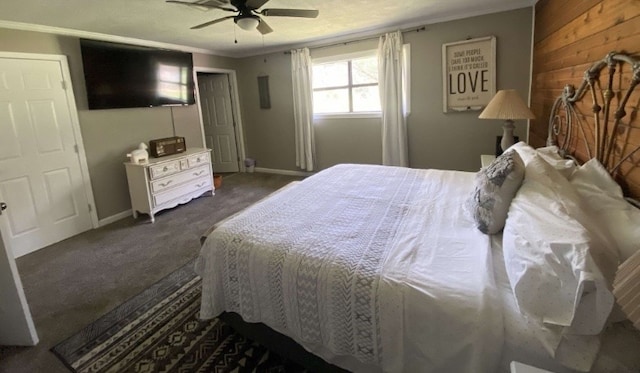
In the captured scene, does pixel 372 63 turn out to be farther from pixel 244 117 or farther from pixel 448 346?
pixel 448 346

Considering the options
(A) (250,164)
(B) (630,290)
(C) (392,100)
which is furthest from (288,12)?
(A) (250,164)

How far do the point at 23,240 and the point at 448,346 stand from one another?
4.13 m

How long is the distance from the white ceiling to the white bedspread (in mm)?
2296

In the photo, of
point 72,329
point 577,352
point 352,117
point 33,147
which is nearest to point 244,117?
point 352,117

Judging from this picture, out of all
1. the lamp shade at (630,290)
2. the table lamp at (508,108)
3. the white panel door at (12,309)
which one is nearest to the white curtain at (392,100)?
the table lamp at (508,108)

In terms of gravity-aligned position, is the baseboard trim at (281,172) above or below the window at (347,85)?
below

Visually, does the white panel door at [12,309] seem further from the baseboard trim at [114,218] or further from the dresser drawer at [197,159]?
the dresser drawer at [197,159]

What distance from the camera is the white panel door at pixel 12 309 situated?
6.05 feet

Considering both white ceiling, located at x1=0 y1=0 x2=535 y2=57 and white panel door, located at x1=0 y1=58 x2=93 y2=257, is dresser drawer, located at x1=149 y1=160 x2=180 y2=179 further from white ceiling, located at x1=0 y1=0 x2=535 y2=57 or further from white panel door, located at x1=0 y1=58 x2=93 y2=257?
white ceiling, located at x1=0 y1=0 x2=535 y2=57

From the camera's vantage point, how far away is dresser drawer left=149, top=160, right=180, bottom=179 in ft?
12.9

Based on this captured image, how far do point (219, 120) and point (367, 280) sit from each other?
5.63 m

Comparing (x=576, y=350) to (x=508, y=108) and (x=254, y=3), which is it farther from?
(x=254, y=3)

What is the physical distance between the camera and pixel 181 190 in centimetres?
438

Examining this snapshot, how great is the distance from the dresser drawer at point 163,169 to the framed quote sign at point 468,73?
3707 millimetres
